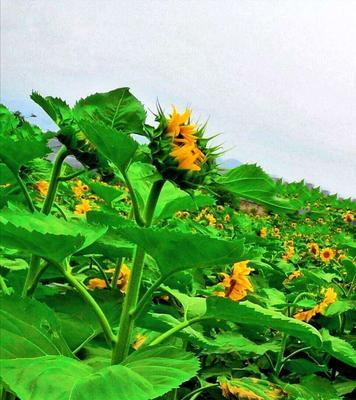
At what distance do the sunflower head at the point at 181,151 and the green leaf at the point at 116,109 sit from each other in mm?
77

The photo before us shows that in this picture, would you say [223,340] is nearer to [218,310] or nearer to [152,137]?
[218,310]

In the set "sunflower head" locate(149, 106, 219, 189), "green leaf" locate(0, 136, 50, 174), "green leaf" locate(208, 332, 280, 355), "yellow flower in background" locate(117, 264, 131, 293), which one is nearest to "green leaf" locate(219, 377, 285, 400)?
"green leaf" locate(208, 332, 280, 355)

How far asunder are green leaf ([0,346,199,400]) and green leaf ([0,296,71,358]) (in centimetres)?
3

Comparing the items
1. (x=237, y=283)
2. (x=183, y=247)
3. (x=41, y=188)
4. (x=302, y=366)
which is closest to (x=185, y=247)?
(x=183, y=247)

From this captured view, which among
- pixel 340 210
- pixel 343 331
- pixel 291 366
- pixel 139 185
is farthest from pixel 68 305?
pixel 340 210

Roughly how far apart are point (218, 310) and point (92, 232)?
192mm

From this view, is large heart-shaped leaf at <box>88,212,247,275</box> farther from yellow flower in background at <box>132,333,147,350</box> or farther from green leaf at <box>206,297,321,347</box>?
yellow flower in background at <box>132,333,147,350</box>

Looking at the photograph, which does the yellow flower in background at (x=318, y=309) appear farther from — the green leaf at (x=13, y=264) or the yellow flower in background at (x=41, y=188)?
the yellow flower in background at (x=41, y=188)

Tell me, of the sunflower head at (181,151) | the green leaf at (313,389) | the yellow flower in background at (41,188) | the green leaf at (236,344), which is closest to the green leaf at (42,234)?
the sunflower head at (181,151)

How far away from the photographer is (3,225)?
672mm

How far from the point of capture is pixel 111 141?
30.0 inches

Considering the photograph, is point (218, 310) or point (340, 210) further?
point (340, 210)

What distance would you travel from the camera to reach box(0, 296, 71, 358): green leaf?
2.26 ft

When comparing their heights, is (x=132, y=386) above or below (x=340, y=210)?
below
